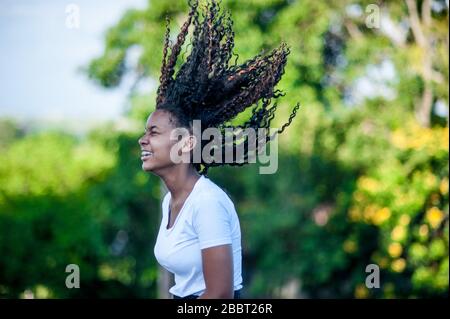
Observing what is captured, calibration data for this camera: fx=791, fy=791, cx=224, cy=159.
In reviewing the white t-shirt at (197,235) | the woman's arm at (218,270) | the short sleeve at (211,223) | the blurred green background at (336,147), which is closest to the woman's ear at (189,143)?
the white t-shirt at (197,235)

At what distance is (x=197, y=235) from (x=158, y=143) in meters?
0.49

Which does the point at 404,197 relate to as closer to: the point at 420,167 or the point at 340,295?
the point at 420,167

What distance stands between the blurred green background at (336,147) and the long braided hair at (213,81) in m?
5.80

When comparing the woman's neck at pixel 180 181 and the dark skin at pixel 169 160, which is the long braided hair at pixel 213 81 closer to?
the dark skin at pixel 169 160

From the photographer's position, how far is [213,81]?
3684 millimetres

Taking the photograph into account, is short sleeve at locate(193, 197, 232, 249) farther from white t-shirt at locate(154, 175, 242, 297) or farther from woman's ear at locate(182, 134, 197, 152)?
woman's ear at locate(182, 134, 197, 152)

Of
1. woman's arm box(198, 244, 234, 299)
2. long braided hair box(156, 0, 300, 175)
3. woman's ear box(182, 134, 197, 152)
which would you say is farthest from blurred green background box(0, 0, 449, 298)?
woman's arm box(198, 244, 234, 299)

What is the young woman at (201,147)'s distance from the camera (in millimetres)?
3182

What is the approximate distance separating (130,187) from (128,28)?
2.99 meters

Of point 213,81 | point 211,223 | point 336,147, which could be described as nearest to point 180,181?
point 211,223

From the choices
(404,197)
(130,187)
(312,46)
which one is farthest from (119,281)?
(404,197)

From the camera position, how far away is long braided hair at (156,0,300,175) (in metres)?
3.62

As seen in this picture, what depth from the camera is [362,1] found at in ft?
39.8

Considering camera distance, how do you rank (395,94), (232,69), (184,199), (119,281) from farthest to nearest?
1. (119,281)
2. (395,94)
3. (232,69)
4. (184,199)
